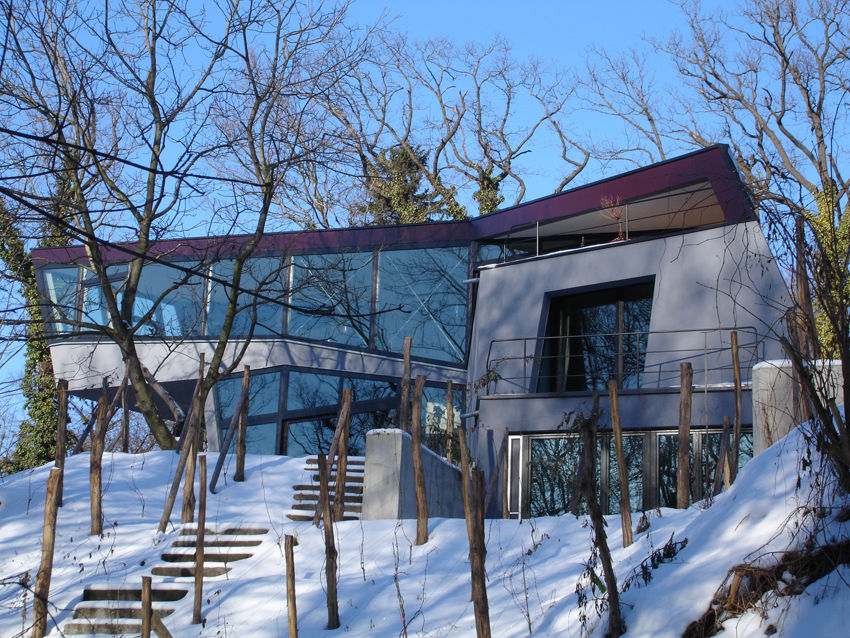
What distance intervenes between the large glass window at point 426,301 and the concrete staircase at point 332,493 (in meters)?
3.86

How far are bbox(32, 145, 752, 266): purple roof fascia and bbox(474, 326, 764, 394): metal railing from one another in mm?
1863

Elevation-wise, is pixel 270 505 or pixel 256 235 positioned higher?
pixel 256 235

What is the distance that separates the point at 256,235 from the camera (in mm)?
17000

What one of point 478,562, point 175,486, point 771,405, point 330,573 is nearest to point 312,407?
point 175,486

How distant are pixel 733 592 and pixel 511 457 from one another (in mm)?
7988

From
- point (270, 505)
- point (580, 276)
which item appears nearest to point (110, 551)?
point (270, 505)

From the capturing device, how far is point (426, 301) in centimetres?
1805

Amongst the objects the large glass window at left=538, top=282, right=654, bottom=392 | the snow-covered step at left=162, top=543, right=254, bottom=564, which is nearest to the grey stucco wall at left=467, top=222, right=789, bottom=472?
the large glass window at left=538, top=282, right=654, bottom=392

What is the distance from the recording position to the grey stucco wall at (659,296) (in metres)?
13.6

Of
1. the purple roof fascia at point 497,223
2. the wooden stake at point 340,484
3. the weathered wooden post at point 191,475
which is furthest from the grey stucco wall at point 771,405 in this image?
the weathered wooden post at point 191,475

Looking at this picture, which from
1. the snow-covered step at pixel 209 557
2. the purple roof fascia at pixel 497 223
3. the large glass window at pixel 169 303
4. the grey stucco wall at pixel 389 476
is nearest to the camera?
Answer: the snow-covered step at pixel 209 557

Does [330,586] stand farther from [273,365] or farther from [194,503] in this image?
[273,365]

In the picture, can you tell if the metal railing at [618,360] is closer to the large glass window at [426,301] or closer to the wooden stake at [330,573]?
the large glass window at [426,301]

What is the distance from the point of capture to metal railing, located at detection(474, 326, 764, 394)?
530 inches
